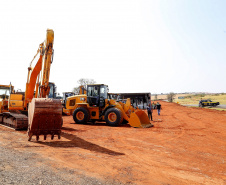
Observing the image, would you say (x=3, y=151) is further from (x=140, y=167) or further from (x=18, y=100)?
(x=18, y=100)

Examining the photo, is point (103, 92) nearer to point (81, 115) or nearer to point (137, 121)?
point (81, 115)

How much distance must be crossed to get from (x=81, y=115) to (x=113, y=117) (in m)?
2.87

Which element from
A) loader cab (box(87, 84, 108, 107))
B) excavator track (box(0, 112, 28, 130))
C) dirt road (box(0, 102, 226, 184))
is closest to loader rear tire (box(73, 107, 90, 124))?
loader cab (box(87, 84, 108, 107))

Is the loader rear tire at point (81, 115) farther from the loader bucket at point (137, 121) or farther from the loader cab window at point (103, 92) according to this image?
the loader bucket at point (137, 121)

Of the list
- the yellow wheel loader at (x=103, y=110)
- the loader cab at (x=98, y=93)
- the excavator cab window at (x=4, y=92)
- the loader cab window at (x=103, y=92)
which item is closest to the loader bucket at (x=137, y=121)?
the yellow wheel loader at (x=103, y=110)

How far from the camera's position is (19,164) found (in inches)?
200

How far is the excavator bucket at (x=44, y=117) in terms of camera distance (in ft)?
A: 26.1

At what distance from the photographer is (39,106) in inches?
315

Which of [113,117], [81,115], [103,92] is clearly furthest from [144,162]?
[81,115]

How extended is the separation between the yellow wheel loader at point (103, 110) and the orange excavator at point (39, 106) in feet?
14.6

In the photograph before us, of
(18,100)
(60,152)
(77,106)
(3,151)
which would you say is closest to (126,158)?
(60,152)

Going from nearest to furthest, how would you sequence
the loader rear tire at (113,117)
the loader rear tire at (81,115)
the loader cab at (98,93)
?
the loader rear tire at (113,117), the loader cab at (98,93), the loader rear tire at (81,115)

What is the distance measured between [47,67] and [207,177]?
814 centimetres

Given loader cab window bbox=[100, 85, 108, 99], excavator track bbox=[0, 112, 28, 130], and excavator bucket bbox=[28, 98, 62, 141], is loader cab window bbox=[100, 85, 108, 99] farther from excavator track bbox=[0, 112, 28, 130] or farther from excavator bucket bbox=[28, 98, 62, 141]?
excavator bucket bbox=[28, 98, 62, 141]
